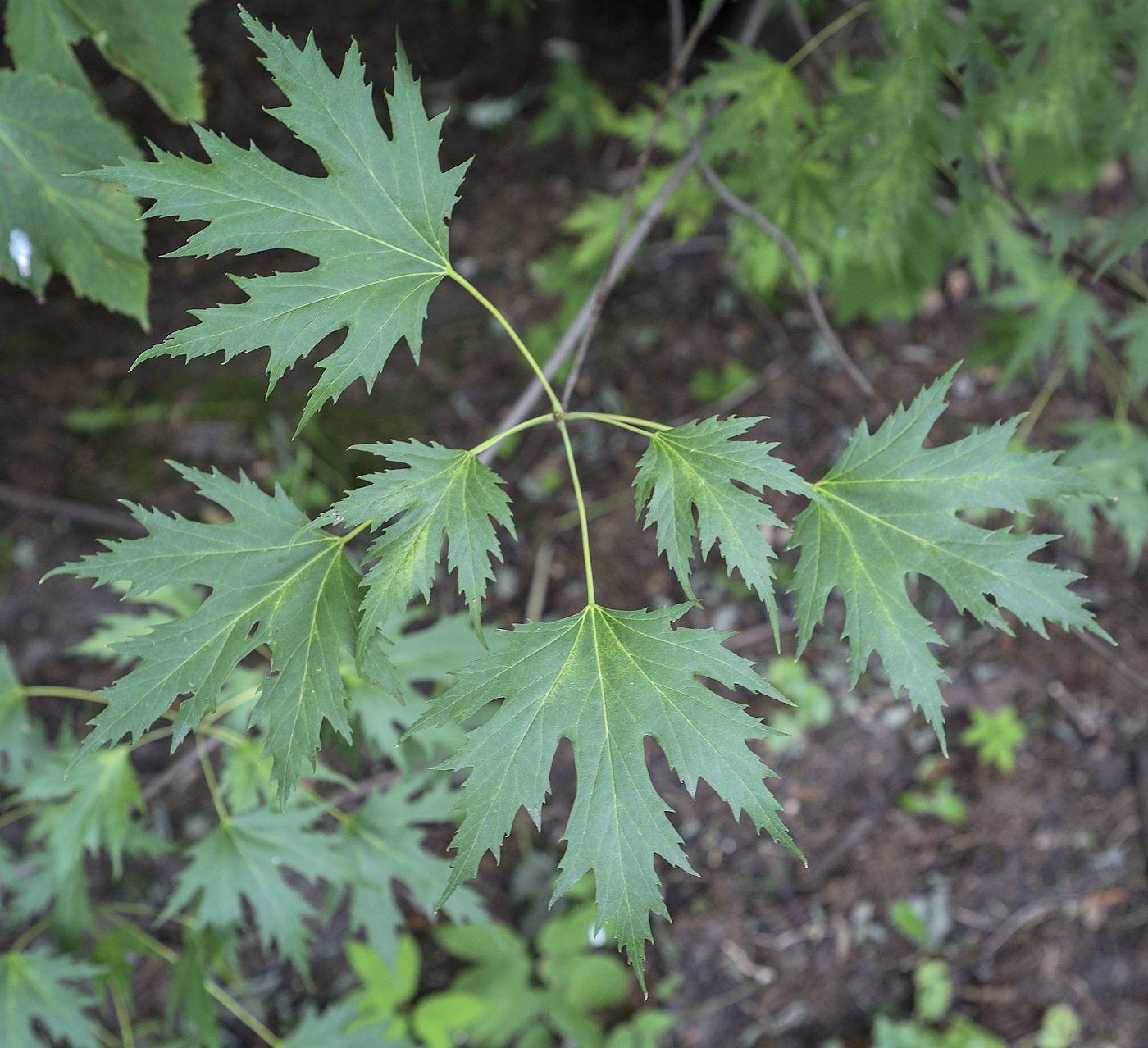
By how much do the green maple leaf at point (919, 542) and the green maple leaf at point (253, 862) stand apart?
1.42 m

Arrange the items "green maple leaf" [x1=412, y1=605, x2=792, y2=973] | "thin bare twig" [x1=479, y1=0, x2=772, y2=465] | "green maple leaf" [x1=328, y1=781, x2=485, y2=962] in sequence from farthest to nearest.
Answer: "green maple leaf" [x1=328, y1=781, x2=485, y2=962] < "thin bare twig" [x1=479, y1=0, x2=772, y2=465] < "green maple leaf" [x1=412, y1=605, x2=792, y2=973]

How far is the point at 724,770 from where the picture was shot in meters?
1.35

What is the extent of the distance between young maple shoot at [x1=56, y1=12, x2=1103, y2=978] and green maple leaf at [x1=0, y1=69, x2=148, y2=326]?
456mm

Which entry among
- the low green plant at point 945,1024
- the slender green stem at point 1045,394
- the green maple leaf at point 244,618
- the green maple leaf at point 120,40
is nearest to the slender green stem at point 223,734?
the green maple leaf at point 244,618

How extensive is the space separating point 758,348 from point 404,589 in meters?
3.01

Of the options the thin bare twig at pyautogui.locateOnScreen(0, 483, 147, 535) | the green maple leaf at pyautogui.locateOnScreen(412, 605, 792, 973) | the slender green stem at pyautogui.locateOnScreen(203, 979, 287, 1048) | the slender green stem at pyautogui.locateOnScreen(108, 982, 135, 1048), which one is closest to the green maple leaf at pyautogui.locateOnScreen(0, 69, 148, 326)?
the green maple leaf at pyautogui.locateOnScreen(412, 605, 792, 973)

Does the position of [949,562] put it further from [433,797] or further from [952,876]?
[952,876]

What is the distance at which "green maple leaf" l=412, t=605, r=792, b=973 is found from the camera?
133cm

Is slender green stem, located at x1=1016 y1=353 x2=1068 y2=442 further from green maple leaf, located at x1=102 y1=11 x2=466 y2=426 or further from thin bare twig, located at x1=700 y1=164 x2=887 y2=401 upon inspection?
green maple leaf, located at x1=102 y1=11 x2=466 y2=426

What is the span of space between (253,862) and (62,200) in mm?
1629

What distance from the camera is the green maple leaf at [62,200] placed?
1.70m

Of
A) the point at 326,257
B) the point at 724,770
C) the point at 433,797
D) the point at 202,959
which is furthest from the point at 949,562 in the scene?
the point at 202,959

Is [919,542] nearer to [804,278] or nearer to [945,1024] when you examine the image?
[804,278]

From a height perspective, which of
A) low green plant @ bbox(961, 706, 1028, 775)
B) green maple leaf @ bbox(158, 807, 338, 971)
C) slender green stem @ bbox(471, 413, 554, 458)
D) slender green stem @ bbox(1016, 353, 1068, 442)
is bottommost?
low green plant @ bbox(961, 706, 1028, 775)
